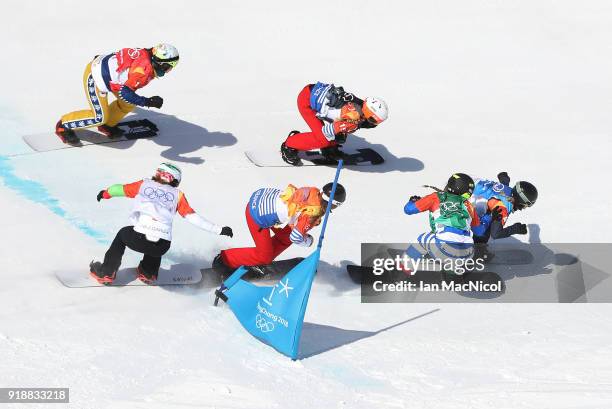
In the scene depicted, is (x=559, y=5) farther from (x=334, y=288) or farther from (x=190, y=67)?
(x=334, y=288)

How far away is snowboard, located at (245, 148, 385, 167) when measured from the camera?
16203 millimetres

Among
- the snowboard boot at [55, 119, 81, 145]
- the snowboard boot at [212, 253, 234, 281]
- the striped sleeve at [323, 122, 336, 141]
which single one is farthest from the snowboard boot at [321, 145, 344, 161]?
the snowboard boot at [212, 253, 234, 281]

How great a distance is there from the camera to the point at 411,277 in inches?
525

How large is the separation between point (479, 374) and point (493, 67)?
31.7 feet

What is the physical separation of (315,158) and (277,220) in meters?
4.09

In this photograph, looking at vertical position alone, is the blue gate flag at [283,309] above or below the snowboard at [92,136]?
below

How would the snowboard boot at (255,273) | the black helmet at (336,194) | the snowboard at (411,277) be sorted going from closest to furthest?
the black helmet at (336,194), the snowboard boot at (255,273), the snowboard at (411,277)

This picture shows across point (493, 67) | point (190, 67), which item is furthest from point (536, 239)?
point (190, 67)

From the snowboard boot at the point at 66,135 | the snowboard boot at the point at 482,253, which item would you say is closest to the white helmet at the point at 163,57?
the snowboard boot at the point at 66,135

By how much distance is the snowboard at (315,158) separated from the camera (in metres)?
16.2

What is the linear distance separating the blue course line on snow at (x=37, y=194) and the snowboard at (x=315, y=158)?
10.0ft

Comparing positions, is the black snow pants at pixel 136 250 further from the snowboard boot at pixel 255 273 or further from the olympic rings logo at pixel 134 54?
the olympic rings logo at pixel 134 54

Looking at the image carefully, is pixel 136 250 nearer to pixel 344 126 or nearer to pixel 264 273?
pixel 264 273

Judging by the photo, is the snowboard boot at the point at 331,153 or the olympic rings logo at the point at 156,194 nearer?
the olympic rings logo at the point at 156,194
